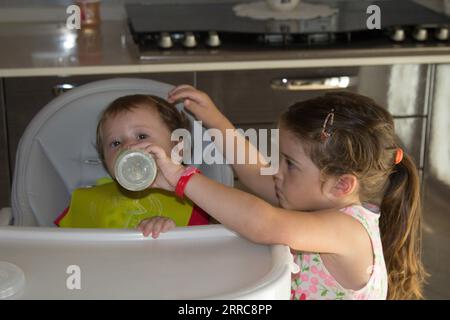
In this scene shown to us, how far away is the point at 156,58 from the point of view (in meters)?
2.30

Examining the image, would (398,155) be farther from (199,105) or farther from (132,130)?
(132,130)

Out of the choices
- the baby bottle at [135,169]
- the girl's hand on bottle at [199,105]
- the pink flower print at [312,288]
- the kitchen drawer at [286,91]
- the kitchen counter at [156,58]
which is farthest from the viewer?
the kitchen drawer at [286,91]

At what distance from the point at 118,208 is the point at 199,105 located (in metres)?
0.29

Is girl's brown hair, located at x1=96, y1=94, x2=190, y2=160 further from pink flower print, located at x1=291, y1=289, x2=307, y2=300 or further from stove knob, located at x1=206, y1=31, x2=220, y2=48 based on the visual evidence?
stove knob, located at x1=206, y1=31, x2=220, y2=48

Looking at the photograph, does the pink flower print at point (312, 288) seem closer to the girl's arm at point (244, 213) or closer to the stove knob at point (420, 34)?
the girl's arm at point (244, 213)

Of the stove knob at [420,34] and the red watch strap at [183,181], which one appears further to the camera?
the stove knob at [420,34]

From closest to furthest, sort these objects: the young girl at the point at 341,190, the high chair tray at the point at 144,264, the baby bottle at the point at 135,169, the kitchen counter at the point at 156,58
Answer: the high chair tray at the point at 144,264 → the baby bottle at the point at 135,169 → the young girl at the point at 341,190 → the kitchen counter at the point at 156,58

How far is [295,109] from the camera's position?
5.44 feet

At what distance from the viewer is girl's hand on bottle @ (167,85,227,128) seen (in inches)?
70.4

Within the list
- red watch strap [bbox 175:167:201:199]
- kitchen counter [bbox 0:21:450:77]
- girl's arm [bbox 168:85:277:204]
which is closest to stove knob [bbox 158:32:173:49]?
kitchen counter [bbox 0:21:450:77]

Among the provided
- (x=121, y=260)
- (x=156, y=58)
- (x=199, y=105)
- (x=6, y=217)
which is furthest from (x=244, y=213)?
(x=156, y=58)

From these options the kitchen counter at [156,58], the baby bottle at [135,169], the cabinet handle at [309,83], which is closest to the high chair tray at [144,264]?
the baby bottle at [135,169]

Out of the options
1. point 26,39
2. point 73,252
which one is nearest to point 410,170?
point 73,252

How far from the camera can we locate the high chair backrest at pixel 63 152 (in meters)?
1.76
